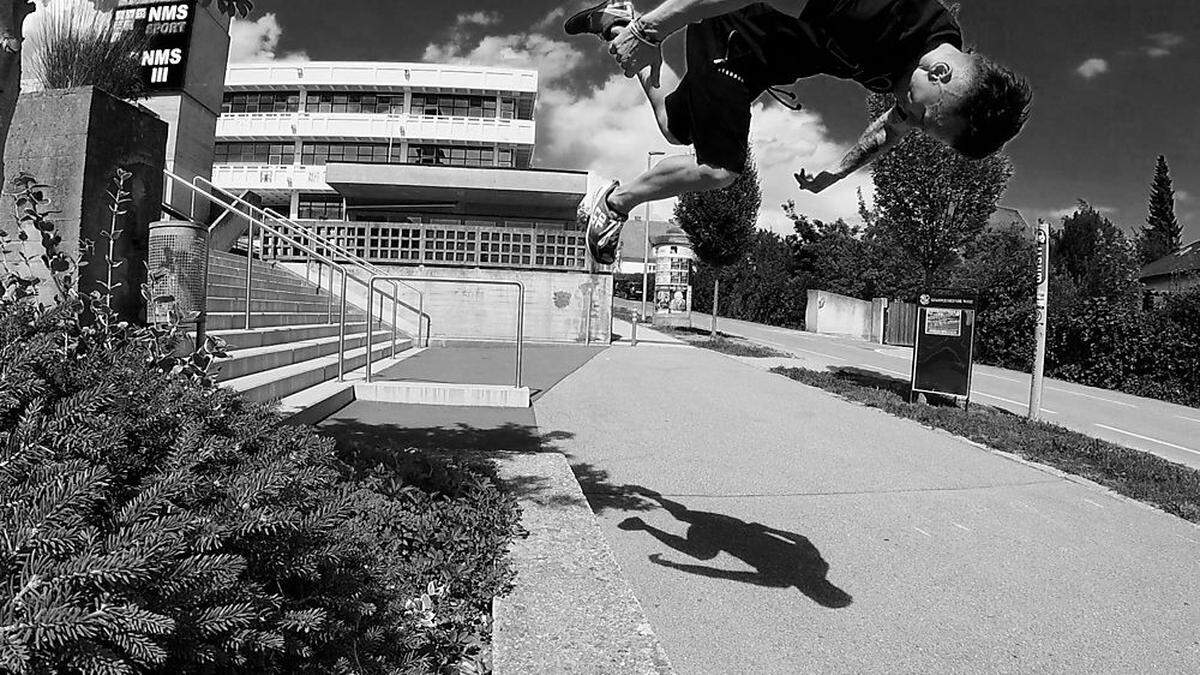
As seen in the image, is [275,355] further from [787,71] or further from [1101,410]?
[1101,410]

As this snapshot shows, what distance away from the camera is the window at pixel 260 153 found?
136 feet

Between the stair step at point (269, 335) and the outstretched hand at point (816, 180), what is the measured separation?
5632mm

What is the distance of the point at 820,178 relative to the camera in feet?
8.82

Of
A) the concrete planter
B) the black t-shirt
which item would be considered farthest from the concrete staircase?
the black t-shirt

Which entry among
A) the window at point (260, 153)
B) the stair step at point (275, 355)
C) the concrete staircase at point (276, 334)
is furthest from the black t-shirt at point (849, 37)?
the window at point (260, 153)

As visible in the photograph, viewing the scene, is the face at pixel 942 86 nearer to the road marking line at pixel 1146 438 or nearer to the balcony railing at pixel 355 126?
the road marking line at pixel 1146 438

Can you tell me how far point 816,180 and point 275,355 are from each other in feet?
21.8

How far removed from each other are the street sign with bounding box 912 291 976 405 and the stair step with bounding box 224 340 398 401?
8.38 meters

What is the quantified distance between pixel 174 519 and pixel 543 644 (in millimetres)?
1300

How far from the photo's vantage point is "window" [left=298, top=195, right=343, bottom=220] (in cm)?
4041

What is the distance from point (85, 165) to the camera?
125 inches

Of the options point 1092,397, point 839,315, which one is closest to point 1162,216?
point 839,315

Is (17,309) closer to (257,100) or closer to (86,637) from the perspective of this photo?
(86,637)

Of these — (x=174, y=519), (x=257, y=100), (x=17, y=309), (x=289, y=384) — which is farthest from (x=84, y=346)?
(x=257, y=100)
